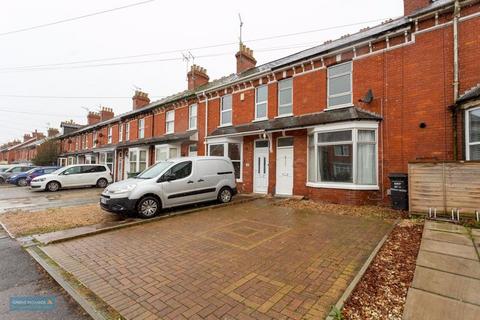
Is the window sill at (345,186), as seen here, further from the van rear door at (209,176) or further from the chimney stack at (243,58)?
the chimney stack at (243,58)

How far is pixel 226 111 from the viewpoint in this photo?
1417 centimetres

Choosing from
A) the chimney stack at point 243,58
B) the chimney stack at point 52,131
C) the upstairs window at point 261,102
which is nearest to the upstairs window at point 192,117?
the chimney stack at point 243,58

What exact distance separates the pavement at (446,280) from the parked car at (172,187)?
254 inches

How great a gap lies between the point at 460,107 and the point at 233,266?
7.94 metres

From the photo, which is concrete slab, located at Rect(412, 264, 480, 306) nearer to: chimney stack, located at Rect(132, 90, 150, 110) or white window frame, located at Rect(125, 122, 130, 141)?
Answer: white window frame, located at Rect(125, 122, 130, 141)

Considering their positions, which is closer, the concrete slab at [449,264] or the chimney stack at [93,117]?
the concrete slab at [449,264]

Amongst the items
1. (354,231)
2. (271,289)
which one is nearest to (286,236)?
(354,231)

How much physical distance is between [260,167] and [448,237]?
8.07m

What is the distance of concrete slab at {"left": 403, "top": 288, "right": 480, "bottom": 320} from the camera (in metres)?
2.51

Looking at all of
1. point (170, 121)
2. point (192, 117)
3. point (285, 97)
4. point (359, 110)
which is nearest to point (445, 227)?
point (359, 110)

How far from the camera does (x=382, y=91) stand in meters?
8.77

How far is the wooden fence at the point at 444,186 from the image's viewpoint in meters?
5.93

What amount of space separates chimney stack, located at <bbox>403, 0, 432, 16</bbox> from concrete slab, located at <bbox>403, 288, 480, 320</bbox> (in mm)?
10389

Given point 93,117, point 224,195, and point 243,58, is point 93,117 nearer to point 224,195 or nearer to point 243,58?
point 243,58
